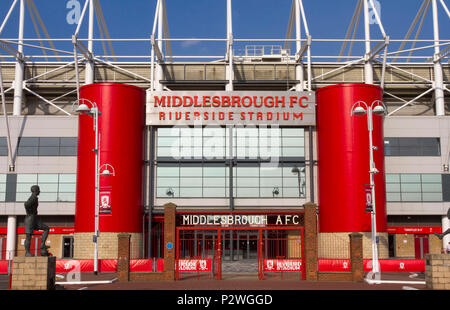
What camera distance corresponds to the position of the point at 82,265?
126 feet

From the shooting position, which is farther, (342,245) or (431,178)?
(431,178)

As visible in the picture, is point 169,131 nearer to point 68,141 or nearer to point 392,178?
point 68,141

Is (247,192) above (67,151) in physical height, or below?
below

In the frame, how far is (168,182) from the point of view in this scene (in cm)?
4850

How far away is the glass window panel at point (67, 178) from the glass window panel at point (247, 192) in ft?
48.7

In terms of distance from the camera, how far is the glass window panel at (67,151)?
49.7 m

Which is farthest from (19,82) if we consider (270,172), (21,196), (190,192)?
(270,172)

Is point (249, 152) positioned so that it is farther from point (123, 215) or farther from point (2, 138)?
point (2, 138)

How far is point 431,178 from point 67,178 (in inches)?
1304

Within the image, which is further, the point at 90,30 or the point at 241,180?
the point at 90,30

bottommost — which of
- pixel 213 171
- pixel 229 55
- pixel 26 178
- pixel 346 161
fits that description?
pixel 26 178

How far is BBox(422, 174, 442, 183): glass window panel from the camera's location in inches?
1950

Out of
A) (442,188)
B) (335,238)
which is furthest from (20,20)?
(442,188)
